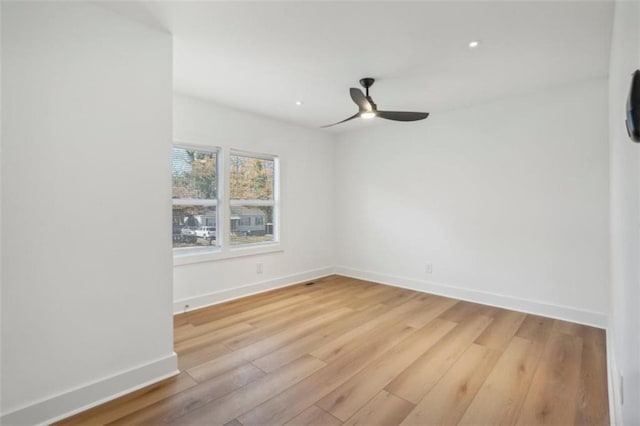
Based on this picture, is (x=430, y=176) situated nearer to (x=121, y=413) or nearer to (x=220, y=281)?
(x=220, y=281)

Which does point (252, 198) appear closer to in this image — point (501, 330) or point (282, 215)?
point (282, 215)

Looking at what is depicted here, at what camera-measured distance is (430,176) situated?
4191mm

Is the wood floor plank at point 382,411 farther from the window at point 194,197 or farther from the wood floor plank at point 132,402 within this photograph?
the window at point 194,197

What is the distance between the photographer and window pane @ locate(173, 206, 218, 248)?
3525 millimetres

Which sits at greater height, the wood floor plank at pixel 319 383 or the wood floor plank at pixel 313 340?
the wood floor plank at pixel 313 340

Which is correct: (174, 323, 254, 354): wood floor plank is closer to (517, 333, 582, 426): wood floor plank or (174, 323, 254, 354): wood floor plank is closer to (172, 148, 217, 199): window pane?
(172, 148, 217, 199): window pane

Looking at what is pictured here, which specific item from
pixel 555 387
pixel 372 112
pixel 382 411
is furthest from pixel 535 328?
pixel 372 112

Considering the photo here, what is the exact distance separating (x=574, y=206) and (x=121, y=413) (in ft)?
14.2

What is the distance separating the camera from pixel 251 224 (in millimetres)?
4250

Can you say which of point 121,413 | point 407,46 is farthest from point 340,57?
point 121,413

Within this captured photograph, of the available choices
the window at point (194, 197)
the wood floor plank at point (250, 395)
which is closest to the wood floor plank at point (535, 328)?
the wood floor plank at point (250, 395)

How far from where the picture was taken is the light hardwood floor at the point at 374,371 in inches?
69.6

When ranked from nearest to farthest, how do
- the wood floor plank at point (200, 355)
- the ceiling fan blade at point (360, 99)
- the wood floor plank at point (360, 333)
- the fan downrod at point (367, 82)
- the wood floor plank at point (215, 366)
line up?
1. the wood floor plank at point (215, 366)
2. the wood floor plank at point (200, 355)
3. the wood floor plank at point (360, 333)
4. the ceiling fan blade at point (360, 99)
5. the fan downrod at point (367, 82)

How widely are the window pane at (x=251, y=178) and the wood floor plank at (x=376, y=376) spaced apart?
2.73 meters
